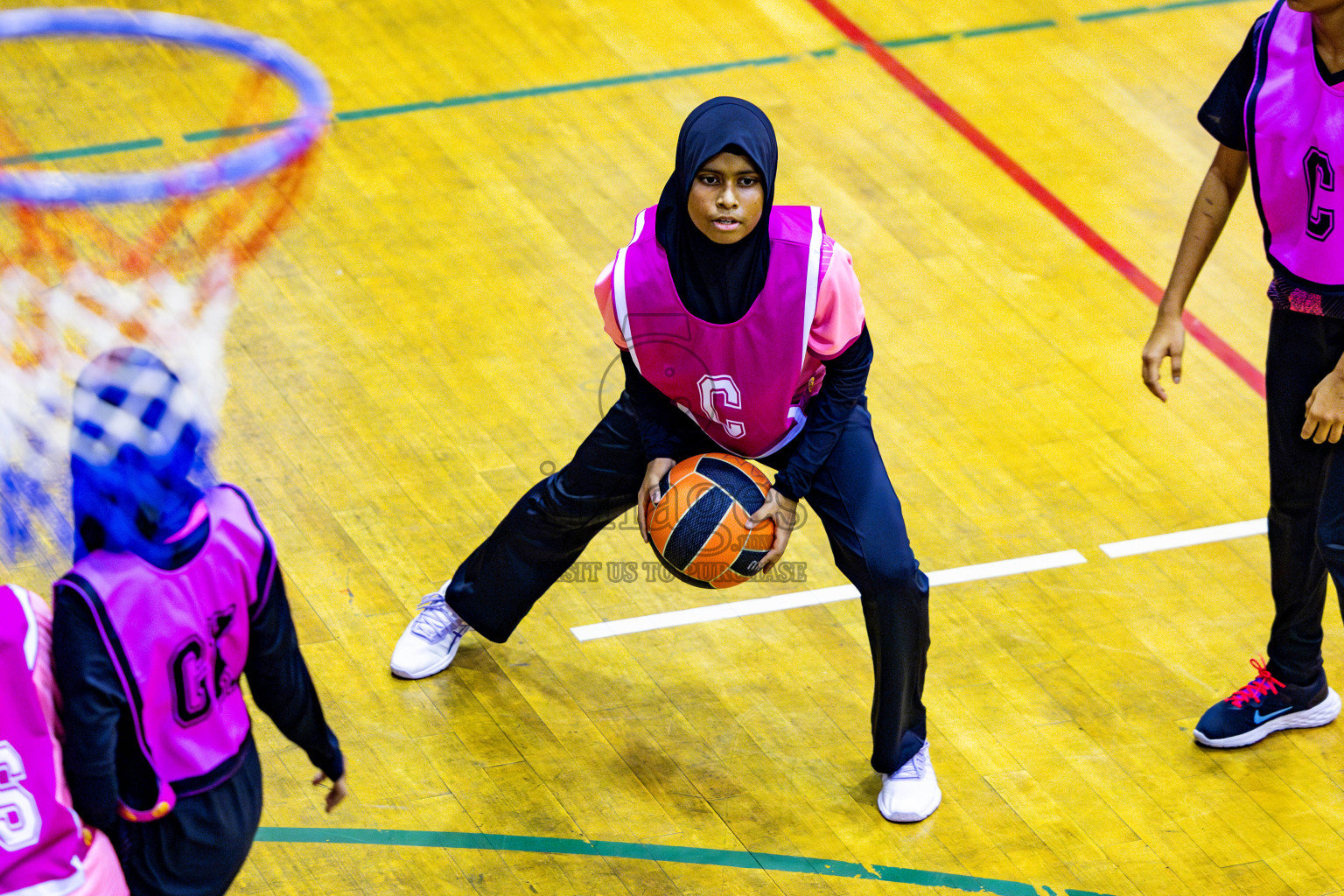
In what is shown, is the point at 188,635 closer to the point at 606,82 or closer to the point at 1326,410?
the point at 1326,410

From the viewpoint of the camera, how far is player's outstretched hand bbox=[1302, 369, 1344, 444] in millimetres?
4355

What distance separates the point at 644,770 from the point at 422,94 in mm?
4337

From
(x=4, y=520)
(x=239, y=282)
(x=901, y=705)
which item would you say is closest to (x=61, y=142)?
(x=239, y=282)

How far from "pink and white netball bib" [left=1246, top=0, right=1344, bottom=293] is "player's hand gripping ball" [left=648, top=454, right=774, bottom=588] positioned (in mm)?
1493

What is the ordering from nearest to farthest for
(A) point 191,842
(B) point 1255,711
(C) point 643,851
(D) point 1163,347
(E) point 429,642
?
(A) point 191,842, (C) point 643,851, (D) point 1163,347, (B) point 1255,711, (E) point 429,642

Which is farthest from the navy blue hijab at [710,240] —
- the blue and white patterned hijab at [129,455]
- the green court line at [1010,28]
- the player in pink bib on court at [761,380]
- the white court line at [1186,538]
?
the green court line at [1010,28]

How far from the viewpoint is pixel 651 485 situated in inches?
182

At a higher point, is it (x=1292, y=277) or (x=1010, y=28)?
(x=1292, y=277)

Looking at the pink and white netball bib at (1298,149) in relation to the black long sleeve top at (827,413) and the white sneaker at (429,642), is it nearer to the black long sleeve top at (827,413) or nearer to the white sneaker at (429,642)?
the black long sleeve top at (827,413)

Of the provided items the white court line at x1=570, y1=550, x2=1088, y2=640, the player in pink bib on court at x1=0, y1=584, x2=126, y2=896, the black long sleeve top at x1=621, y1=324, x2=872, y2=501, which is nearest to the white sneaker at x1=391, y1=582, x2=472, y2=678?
the white court line at x1=570, y1=550, x2=1088, y2=640

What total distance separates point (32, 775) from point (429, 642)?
2.06 meters

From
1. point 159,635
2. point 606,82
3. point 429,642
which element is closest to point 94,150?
point 606,82

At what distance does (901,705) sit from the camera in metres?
4.66

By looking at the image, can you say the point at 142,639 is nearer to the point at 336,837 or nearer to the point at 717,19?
the point at 336,837
